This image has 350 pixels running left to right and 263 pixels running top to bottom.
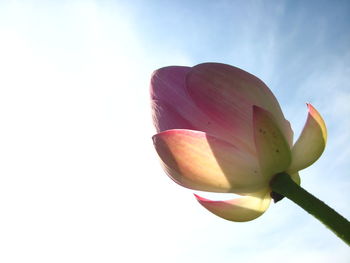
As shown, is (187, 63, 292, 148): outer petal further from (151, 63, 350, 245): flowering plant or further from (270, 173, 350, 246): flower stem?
(270, 173, 350, 246): flower stem

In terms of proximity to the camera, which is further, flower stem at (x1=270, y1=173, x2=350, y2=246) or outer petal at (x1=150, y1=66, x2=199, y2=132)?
outer petal at (x1=150, y1=66, x2=199, y2=132)

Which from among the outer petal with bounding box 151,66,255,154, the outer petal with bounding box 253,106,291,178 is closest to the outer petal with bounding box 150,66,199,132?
the outer petal with bounding box 151,66,255,154

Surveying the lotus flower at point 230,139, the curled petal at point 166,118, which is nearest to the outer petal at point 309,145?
the lotus flower at point 230,139

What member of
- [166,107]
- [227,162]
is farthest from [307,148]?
[166,107]

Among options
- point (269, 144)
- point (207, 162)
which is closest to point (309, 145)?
point (269, 144)

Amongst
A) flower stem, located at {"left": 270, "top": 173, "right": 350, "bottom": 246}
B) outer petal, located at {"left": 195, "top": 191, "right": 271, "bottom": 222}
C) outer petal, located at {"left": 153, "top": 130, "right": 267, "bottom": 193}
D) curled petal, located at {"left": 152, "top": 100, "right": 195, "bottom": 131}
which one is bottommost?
flower stem, located at {"left": 270, "top": 173, "right": 350, "bottom": 246}

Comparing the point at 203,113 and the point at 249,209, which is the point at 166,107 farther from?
the point at 249,209
